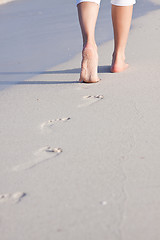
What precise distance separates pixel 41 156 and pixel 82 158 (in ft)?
0.53

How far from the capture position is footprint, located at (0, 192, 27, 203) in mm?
1312

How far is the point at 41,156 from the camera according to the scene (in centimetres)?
157

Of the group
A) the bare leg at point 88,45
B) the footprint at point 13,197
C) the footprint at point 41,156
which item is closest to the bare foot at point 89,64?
the bare leg at point 88,45

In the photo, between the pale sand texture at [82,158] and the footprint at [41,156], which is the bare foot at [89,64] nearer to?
the pale sand texture at [82,158]

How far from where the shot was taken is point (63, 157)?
154 centimetres

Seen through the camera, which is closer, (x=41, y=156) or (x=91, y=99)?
(x=41, y=156)

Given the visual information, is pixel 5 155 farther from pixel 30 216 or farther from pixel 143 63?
pixel 143 63

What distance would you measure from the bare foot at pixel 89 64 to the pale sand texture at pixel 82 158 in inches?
2.4

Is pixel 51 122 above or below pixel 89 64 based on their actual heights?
below

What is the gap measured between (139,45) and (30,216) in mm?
2290

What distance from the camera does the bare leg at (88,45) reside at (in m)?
2.32

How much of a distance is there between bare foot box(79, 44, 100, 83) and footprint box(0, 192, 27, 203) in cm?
113

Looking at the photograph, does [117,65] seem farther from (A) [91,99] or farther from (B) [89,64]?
(A) [91,99]

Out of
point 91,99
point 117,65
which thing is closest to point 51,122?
point 91,99
